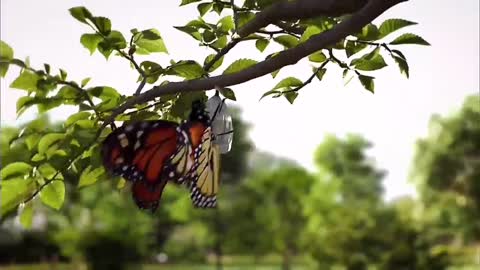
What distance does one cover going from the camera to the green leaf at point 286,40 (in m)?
0.86

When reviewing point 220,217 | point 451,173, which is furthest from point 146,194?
point 451,173

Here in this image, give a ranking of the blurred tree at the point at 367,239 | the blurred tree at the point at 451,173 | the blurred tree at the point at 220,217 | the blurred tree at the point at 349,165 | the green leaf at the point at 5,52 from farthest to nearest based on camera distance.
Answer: the blurred tree at the point at 451,173, the blurred tree at the point at 349,165, the blurred tree at the point at 220,217, the blurred tree at the point at 367,239, the green leaf at the point at 5,52

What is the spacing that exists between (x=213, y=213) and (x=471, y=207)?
4604 millimetres

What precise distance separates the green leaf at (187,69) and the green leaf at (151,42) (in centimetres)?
3

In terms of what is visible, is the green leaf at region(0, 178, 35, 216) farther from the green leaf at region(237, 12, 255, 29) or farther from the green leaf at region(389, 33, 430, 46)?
the green leaf at region(389, 33, 430, 46)

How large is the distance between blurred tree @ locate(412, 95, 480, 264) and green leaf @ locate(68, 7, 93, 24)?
1176cm

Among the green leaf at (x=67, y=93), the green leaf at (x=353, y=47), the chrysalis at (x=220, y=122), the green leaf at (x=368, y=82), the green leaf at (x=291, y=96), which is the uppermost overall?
the green leaf at (x=353, y=47)

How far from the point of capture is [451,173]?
12336 millimetres

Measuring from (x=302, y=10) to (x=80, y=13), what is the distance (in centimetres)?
21

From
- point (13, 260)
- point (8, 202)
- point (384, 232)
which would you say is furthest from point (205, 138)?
point (13, 260)

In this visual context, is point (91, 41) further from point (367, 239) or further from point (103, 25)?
point (367, 239)

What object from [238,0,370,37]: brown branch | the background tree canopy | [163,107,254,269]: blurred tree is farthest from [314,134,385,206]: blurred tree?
[238,0,370,37]: brown branch

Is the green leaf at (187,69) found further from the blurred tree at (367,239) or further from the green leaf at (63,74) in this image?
the blurred tree at (367,239)

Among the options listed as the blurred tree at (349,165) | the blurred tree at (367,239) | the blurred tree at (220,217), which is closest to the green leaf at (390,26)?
the blurred tree at (367,239)
